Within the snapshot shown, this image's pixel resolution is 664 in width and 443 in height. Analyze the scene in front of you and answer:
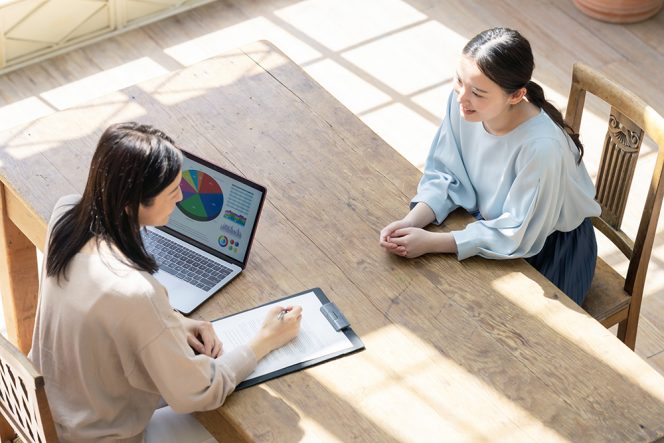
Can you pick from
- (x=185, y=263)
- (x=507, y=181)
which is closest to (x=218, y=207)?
(x=185, y=263)

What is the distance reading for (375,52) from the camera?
16.2 feet

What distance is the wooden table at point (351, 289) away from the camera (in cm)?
241

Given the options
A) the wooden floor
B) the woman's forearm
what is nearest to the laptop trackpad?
the woman's forearm

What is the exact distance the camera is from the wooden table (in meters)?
2.41

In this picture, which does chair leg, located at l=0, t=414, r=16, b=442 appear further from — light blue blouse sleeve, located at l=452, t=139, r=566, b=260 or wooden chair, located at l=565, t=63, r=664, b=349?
wooden chair, located at l=565, t=63, r=664, b=349

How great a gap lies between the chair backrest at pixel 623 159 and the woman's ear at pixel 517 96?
0.34 metres

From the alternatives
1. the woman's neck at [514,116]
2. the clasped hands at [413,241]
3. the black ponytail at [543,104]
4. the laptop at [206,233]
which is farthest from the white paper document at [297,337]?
the black ponytail at [543,104]

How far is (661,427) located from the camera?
7.79 ft

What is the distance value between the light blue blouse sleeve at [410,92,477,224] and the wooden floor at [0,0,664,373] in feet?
4.19

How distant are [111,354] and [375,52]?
280cm

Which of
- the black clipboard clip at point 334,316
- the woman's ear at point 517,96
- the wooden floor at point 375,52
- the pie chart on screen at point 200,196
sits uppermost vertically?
Result: the woman's ear at point 517,96

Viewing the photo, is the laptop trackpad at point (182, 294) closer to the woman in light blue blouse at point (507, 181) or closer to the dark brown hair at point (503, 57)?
the woman in light blue blouse at point (507, 181)

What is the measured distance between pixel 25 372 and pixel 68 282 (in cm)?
20

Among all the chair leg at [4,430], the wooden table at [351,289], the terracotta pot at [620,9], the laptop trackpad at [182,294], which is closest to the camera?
the wooden table at [351,289]
